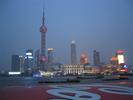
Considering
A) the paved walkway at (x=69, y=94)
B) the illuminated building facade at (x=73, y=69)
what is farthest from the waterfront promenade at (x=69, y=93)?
the illuminated building facade at (x=73, y=69)

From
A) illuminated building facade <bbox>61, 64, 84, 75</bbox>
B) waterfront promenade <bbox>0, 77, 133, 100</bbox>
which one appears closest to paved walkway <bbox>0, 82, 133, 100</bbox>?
waterfront promenade <bbox>0, 77, 133, 100</bbox>

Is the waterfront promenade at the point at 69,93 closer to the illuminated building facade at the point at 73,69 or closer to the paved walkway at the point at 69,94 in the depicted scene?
the paved walkway at the point at 69,94

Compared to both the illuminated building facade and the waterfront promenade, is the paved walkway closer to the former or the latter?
the waterfront promenade

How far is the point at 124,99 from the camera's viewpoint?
11.3m

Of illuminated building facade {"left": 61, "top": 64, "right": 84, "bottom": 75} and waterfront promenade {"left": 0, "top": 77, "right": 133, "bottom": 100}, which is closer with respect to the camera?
waterfront promenade {"left": 0, "top": 77, "right": 133, "bottom": 100}

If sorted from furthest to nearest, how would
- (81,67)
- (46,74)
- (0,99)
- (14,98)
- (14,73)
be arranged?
(14,73) → (81,67) → (46,74) → (14,98) → (0,99)

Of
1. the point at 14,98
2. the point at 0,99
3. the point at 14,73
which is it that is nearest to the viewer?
the point at 0,99

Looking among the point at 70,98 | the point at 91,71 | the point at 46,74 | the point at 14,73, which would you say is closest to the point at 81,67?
the point at 91,71

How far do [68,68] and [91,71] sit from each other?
1439 centimetres

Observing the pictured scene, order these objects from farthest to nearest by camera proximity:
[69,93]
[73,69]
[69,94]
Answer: [73,69] < [69,93] < [69,94]

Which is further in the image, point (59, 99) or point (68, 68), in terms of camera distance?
point (68, 68)

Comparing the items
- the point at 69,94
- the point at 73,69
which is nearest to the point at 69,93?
the point at 69,94

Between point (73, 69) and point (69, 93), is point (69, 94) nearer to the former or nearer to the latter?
point (69, 93)

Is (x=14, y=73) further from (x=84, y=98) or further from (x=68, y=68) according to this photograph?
(x=84, y=98)
